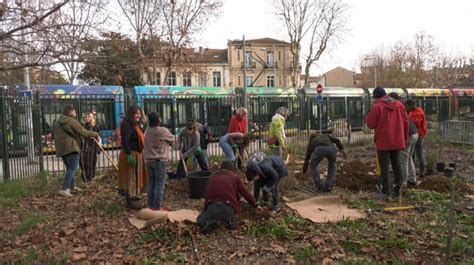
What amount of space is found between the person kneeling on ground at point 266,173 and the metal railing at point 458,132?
11.7 meters

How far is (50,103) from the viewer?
11.1 meters

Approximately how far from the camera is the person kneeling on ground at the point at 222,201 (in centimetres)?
499

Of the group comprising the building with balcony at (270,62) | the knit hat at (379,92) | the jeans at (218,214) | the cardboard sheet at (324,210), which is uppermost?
the building with balcony at (270,62)

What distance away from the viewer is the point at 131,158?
19.9 feet

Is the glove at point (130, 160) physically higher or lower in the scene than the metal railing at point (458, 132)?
higher

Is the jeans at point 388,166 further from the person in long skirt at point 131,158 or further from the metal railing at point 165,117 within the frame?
the metal railing at point 165,117

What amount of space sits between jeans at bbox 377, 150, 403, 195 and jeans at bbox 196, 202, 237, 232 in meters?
2.96

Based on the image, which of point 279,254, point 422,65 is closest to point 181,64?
point 279,254

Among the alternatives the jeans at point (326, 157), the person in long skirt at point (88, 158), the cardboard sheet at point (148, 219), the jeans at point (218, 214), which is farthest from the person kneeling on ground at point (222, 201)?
the person in long skirt at point (88, 158)

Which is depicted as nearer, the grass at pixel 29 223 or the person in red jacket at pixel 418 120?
the grass at pixel 29 223

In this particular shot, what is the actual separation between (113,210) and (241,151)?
4024 millimetres

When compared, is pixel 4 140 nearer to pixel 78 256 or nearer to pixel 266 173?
pixel 78 256

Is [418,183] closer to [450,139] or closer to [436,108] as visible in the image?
[450,139]

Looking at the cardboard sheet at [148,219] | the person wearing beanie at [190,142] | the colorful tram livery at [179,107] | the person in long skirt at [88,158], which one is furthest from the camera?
the colorful tram livery at [179,107]
